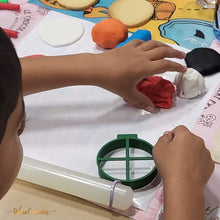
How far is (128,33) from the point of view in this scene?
0.87 m

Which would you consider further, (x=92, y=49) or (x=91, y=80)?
(x=92, y=49)

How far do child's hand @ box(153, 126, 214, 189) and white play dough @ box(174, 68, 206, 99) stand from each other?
124 mm

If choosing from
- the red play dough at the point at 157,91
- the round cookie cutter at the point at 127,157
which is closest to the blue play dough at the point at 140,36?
the red play dough at the point at 157,91

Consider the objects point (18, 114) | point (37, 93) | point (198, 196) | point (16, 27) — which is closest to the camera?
point (18, 114)

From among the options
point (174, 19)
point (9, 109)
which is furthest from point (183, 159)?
point (174, 19)

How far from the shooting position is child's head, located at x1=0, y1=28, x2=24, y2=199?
369 millimetres

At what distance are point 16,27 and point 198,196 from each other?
1.87 ft

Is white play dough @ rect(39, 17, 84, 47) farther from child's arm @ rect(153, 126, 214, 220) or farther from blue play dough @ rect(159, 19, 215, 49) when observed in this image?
child's arm @ rect(153, 126, 214, 220)

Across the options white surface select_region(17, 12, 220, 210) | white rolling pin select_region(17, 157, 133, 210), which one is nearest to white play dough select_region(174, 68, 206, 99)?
white surface select_region(17, 12, 220, 210)

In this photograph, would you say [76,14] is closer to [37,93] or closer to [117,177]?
[37,93]

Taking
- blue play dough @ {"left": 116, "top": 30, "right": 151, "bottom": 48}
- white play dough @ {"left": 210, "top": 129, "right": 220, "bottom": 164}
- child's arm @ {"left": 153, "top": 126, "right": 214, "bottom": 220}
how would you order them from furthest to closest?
blue play dough @ {"left": 116, "top": 30, "right": 151, "bottom": 48} → white play dough @ {"left": 210, "top": 129, "right": 220, "bottom": 164} → child's arm @ {"left": 153, "top": 126, "right": 214, "bottom": 220}

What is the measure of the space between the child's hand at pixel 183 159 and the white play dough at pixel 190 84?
4.9 inches

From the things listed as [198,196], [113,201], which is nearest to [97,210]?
[113,201]

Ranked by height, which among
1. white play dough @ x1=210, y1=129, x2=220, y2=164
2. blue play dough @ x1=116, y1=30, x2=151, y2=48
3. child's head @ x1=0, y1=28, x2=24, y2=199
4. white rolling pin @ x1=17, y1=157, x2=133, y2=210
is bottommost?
white rolling pin @ x1=17, y1=157, x2=133, y2=210
